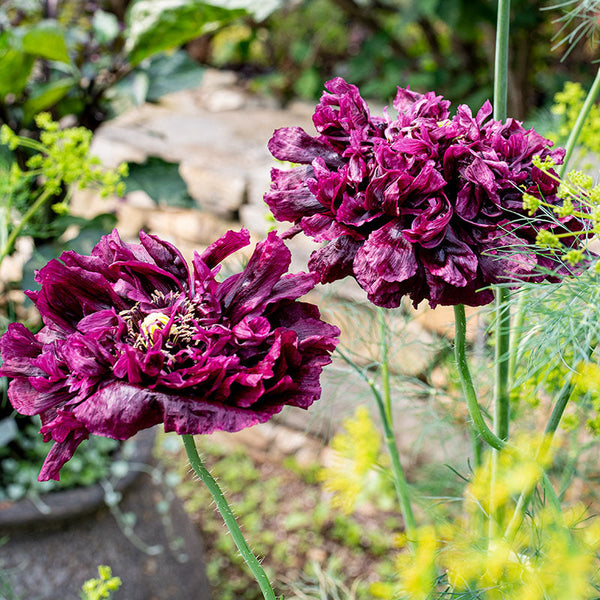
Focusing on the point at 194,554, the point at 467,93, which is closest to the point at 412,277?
the point at 194,554

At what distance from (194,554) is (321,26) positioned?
2457 mm

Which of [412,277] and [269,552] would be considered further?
[269,552]

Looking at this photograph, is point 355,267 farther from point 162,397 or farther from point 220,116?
point 220,116

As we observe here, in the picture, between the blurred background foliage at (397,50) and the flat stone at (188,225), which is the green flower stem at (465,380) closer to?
the flat stone at (188,225)

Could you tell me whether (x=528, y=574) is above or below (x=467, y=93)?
above

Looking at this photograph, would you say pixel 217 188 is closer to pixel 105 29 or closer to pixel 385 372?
pixel 105 29

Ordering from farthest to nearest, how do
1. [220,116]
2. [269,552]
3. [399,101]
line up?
[220,116]
[269,552]
[399,101]

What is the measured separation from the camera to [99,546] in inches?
43.2

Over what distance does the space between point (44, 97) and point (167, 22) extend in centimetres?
26

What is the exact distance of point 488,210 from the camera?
0.38 m

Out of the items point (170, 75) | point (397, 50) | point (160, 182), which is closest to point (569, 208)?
point (160, 182)

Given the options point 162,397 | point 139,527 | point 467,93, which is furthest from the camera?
point 467,93

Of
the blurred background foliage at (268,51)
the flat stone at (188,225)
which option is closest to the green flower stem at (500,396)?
the blurred background foliage at (268,51)

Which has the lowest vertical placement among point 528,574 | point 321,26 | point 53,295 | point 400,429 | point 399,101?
point 400,429
